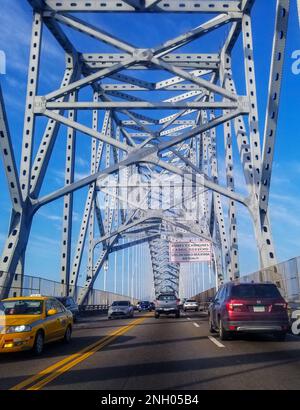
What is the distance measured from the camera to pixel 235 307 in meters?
12.7

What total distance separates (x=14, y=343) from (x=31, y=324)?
0.64m

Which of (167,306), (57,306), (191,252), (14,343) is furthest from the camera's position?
(191,252)

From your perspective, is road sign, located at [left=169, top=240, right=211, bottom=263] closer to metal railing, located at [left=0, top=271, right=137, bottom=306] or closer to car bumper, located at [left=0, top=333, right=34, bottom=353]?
metal railing, located at [left=0, top=271, right=137, bottom=306]

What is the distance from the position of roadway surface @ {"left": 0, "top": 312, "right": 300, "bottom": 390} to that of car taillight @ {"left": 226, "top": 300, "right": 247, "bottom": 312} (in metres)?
0.86

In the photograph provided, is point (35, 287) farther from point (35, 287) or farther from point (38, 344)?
point (38, 344)

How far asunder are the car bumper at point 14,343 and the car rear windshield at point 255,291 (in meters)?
5.73

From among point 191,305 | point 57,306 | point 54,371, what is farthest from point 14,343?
point 191,305

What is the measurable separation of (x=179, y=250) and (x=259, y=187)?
3610cm

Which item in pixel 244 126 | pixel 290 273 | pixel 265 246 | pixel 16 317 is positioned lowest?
pixel 16 317

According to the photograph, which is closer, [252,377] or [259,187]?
[252,377]

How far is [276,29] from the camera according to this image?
1767cm

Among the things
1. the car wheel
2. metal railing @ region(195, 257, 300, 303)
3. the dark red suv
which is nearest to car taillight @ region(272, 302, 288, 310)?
the dark red suv
